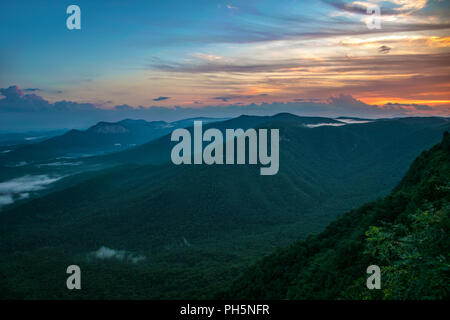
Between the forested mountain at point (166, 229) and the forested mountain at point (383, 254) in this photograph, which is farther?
the forested mountain at point (166, 229)

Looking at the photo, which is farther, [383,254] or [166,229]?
[166,229]

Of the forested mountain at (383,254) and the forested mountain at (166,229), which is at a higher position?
the forested mountain at (383,254)

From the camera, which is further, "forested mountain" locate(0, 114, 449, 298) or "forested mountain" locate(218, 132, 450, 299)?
"forested mountain" locate(0, 114, 449, 298)

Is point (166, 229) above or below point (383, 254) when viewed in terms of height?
below
